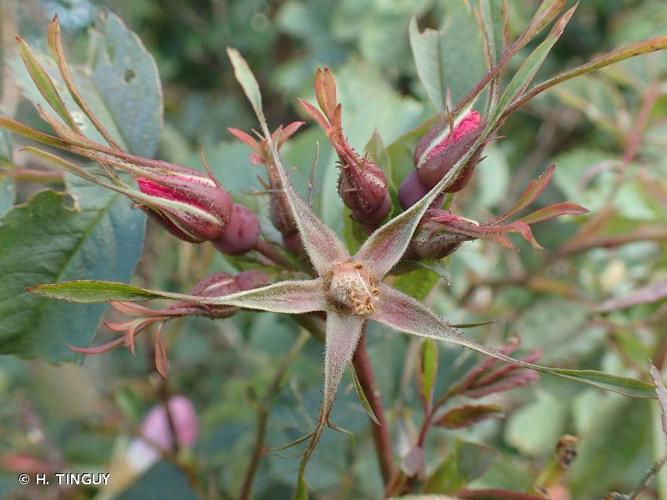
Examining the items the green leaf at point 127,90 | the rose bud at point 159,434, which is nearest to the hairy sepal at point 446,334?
the green leaf at point 127,90

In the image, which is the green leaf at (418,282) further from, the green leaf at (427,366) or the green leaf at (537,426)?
the green leaf at (537,426)

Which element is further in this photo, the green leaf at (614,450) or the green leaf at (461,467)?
the green leaf at (614,450)

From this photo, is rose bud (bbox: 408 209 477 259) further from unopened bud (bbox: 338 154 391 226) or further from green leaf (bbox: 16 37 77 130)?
green leaf (bbox: 16 37 77 130)

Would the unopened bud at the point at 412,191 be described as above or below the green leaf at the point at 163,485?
above

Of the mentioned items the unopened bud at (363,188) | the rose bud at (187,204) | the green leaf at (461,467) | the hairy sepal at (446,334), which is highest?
the unopened bud at (363,188)

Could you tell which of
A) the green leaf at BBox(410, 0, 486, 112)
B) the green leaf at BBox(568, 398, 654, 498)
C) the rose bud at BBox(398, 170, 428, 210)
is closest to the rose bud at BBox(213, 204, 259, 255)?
the rose bud at BBox(398, 170, 428, 210)

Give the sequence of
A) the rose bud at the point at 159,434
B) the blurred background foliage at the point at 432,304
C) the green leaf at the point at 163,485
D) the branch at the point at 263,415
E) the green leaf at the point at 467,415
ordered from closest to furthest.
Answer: the green leaf at the point at 467,415 → the branch at the point at 263,415 → the blurred background foliage at the point at 432,304 → the green leaf at the point at 163,485 → the rose bud at the point at 159,434

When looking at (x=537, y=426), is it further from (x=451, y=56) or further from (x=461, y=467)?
(x=451, y=56)

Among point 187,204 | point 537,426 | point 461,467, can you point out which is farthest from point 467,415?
Answer: point 537,426
